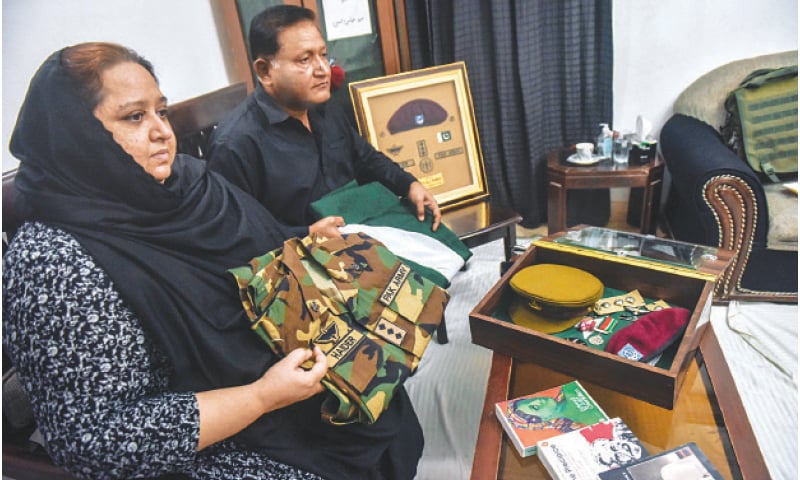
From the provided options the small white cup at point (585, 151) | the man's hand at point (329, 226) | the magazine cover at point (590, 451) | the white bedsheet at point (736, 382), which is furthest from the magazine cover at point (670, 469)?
the small white cup at point (585, 151)

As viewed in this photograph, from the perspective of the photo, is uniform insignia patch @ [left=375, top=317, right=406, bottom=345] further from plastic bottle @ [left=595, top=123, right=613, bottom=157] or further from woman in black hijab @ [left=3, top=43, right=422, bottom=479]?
plastic bottle @ [left=595, top=123, right=613, bottom=157]

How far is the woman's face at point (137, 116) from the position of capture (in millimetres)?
741

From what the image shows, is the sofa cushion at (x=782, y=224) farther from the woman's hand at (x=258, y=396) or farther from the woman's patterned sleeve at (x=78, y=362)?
the woman's patterned sleeve at (x=78, y=362)

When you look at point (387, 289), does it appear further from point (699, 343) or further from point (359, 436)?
point (699, 343)

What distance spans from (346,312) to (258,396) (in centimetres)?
22

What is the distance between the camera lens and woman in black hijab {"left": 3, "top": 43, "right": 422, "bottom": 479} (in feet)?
2.28

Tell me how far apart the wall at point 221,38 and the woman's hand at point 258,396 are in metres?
0.65

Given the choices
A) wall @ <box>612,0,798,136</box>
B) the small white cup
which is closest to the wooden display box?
the small white cup

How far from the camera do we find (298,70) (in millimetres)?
1353

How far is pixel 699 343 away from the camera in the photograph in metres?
1.09

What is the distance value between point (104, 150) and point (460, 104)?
5.08 ft

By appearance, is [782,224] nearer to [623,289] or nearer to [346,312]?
[623,289]

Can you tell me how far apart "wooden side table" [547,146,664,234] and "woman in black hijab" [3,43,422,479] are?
4.89 feet

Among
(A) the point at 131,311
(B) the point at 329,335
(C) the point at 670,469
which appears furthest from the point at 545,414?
(A) the point at 131,311
